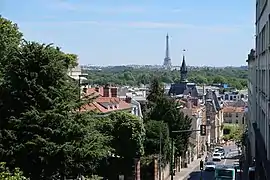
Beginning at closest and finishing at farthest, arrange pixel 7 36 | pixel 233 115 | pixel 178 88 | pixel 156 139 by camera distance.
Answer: pixel 7 36, pixel 156 139, pixel 178 88, pixel 233 115

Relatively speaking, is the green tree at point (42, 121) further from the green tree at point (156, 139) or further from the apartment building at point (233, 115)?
the apartment building at point (233, 115)

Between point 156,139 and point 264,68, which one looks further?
point 156,139

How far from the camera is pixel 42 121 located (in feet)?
115

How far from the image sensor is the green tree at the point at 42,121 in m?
35.0

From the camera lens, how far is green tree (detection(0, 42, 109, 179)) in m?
35.0

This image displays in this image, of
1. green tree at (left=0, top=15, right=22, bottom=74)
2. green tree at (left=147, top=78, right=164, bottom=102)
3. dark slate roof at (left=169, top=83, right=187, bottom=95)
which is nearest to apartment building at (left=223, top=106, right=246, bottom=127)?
dark slate roof at (left=169, top=83, right=187, bottom=95)

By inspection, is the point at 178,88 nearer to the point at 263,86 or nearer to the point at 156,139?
the point at 156,139

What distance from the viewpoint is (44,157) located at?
34938 mm

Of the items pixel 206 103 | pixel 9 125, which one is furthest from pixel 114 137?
pixel 206 103

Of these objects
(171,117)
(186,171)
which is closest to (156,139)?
(171,117)

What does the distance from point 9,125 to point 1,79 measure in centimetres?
428

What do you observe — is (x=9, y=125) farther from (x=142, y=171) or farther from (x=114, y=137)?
(x=142, y=171)

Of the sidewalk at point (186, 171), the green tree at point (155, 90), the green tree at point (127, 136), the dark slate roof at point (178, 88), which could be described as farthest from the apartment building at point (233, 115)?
the green tree at point (127, 136)

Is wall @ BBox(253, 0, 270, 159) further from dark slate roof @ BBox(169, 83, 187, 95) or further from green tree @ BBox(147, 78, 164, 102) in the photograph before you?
dark slate roof @ BBox(169, 83, 187, 95)
